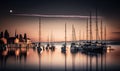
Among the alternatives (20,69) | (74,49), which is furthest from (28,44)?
(20,69)

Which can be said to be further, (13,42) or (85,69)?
(13,42)

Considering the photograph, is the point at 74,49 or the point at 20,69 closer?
the point at 20,69

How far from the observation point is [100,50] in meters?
29.2

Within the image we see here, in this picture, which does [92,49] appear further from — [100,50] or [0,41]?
[0,41]

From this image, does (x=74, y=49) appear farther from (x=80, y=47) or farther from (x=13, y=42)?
(x=13, y=42)

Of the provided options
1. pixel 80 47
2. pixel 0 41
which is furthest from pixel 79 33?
pixel 0 41

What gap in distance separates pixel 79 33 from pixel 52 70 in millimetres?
19063

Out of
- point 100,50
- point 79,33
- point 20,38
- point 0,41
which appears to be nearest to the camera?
point 100,50

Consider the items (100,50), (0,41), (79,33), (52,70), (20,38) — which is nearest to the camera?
(52,70)

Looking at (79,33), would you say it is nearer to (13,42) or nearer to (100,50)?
(100,50)

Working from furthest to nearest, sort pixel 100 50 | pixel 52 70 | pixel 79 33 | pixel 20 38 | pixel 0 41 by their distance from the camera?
1. pixel 20 38
2. pixel 0 41
3. pixel 79 33
4. pixel 100 50
5. pixel 52 70

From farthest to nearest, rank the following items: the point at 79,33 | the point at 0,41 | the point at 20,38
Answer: the point at 20,38, the point at 0,41, the point at 79,33

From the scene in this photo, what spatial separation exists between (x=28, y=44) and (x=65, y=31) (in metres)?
24.2

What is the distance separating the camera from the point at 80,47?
110 ft
